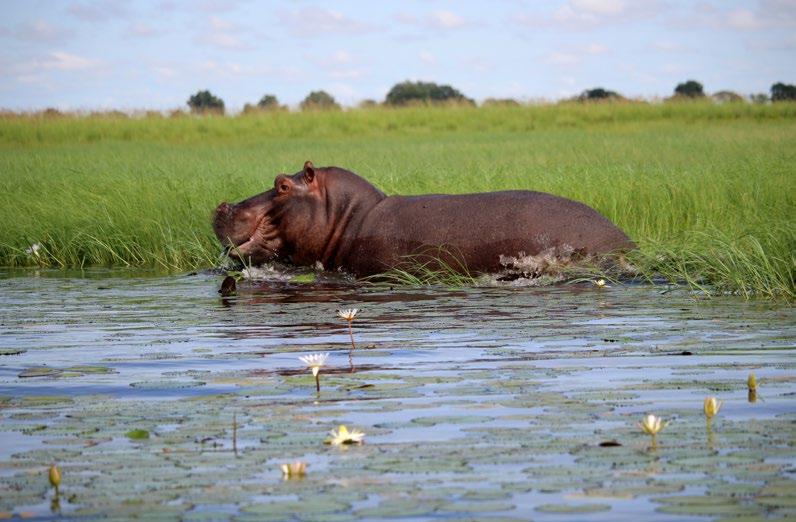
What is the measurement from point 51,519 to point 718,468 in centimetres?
165

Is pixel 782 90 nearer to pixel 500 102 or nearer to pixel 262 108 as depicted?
pixel 500 102

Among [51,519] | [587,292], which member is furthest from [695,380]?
[587,292]

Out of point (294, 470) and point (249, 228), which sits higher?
point (249, 228)

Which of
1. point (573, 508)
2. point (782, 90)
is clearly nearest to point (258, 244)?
point (573, 508)

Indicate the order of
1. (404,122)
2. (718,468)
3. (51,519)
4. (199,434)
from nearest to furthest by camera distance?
(51,519), (718,468), (199,434), (404,122)

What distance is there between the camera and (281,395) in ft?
14.2

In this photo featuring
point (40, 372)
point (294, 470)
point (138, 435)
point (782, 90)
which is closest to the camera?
point (294, 470)

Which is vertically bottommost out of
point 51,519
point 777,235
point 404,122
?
point 51,519

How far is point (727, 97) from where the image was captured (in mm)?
36000

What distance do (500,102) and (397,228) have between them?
30.3 m

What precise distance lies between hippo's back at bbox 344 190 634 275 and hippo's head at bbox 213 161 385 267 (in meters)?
0.25

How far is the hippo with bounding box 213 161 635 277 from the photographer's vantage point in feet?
26.7

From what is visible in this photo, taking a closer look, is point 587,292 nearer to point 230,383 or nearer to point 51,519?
point 230,383

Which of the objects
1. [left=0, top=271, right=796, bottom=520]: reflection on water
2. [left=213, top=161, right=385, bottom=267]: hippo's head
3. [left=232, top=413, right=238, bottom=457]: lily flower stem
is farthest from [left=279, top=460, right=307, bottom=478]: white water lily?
[left=213, top=161, right=385, bottom=267]: hippo's head
